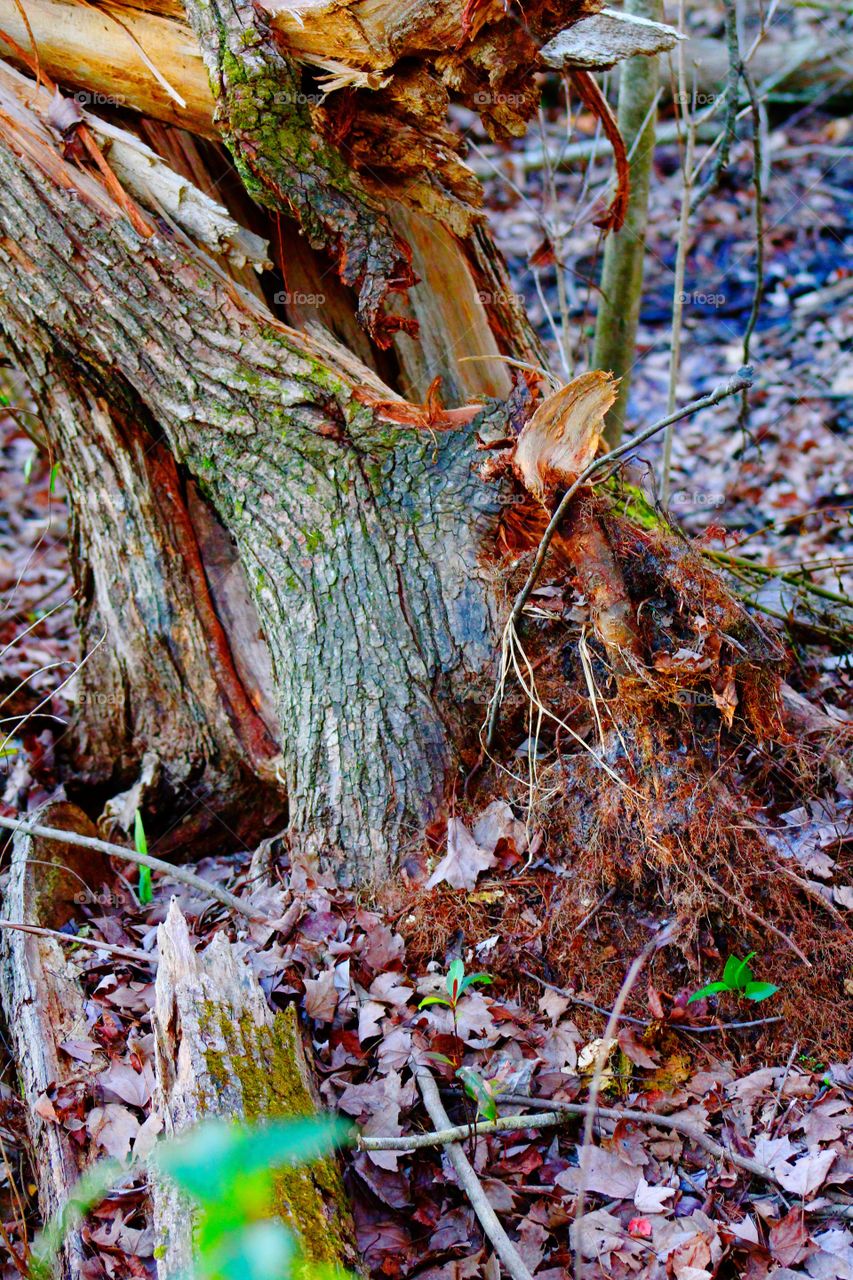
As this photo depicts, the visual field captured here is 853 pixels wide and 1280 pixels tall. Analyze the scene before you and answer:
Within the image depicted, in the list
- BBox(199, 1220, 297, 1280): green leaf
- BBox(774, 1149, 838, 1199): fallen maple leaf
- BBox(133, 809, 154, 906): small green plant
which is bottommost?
BBox(774, 1149, 838, 1199): fallen maple leaf

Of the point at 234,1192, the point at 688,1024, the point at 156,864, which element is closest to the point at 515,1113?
the point at 688,1024

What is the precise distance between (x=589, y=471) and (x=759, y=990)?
1394mm

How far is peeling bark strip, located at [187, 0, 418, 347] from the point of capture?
2.60m

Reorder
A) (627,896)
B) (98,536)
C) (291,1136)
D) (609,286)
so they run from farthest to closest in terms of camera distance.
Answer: (609,286)
(98,536)
(627,896)
(291,1136)

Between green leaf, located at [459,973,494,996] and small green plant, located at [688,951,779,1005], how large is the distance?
0.53 metres

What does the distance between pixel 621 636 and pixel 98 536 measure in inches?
82.6

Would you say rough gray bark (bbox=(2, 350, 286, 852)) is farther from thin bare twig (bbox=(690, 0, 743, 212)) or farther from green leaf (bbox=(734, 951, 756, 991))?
thin bare twig (bbox=(690, 0, 743, 212))

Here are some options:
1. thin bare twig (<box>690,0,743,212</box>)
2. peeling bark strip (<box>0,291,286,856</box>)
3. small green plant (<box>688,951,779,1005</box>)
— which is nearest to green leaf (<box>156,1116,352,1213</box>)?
small green plant (<box>688,951,779,1005</box>)

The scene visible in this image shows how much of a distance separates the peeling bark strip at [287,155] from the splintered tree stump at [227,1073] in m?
1.92

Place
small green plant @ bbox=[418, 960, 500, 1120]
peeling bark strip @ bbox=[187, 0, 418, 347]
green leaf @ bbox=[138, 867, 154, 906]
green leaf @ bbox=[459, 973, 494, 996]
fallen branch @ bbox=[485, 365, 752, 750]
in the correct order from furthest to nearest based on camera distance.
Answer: green leaf @ bbox=[138, 867, 154, 906] < peeling bark strip @ bbox=[187, 0, 418, 347] < green leaf @ bbox=[459, 973, 494, 996] < small green plant @ bbox=[418, 960, 500, 1120] < fallen branch @ bbox=[485, 365, 752, 750]

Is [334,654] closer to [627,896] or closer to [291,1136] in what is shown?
[627,896]

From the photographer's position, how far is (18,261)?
2.96m

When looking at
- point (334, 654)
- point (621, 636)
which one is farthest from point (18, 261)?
point (621, 636)

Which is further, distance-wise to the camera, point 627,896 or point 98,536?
point 98,536
